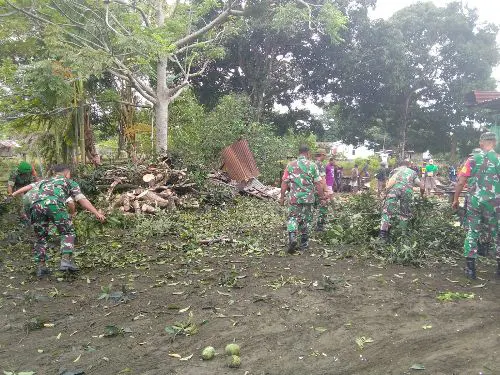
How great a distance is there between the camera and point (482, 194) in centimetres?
500

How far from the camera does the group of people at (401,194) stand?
500cm

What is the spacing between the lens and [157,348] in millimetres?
3502

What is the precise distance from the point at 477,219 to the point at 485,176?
0.54 metres

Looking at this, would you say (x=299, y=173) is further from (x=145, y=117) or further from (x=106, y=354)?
(x=145, y=117)

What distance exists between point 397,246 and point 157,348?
13.2ft

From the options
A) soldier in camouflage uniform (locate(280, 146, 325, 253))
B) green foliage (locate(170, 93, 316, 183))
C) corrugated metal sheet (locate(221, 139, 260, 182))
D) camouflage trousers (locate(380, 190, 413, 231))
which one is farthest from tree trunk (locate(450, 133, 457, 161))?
soldier in camouflage uniform (locate(280, 146, 325, 253))

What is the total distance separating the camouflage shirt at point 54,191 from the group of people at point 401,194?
123 inches

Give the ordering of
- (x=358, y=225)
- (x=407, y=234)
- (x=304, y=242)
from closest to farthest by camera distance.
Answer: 1. (x=407, y=234)
2. (x=304, y=242)
3. (x=358, y=225)

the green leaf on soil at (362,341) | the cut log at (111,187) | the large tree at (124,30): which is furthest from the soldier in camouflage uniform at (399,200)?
the large tree at (124,30)

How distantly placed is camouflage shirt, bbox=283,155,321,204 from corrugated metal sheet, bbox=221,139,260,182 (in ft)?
26.2

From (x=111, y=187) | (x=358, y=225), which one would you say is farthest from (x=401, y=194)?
(x=111, y=187)

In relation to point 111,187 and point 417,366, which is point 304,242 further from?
point 111,187

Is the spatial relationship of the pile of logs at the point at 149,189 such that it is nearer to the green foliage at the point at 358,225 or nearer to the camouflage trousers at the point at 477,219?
the green foliage at the point at 358,225

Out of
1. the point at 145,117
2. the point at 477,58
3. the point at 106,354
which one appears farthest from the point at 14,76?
the point at 477,58
